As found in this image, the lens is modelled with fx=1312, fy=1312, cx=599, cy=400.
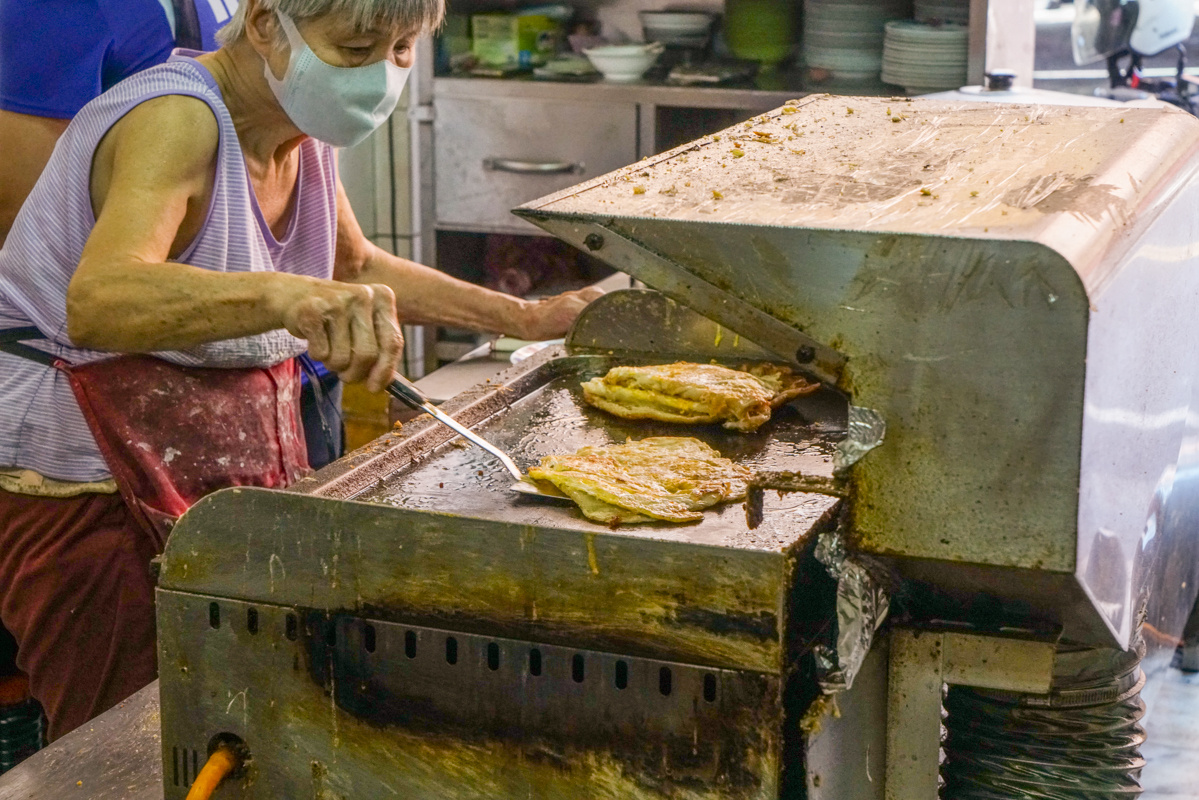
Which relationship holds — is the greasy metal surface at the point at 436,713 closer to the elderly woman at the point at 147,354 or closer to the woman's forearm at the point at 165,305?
the woman's forearm at the point at 165,305

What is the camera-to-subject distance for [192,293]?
173cm

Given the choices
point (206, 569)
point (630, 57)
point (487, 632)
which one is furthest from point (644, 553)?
point (630, 57)

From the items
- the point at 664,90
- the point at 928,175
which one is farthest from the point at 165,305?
the point at 664,90

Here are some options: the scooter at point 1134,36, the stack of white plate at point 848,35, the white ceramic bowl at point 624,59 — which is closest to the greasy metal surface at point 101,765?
the white ceramic bowl at point 624,59

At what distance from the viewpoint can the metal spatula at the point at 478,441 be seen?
1642mm

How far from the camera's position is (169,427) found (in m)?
2.09

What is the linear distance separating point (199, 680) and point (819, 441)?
0.93 meters

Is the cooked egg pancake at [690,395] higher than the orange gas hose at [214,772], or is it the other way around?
the cooked egg pancake at [690,395]

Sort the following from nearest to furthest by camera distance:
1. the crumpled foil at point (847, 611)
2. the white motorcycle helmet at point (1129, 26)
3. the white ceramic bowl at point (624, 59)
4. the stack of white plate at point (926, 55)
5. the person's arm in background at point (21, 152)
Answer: the crumpled foil at point (847, 611) → the person's arm in background at point (21, 152) → the stack of white plate at point (926, 55) → the white ceramic bowl at point (624, 59) → the white motorcycle helmet at point (1129, 26)

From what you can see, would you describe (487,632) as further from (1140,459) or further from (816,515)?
(1140,459)

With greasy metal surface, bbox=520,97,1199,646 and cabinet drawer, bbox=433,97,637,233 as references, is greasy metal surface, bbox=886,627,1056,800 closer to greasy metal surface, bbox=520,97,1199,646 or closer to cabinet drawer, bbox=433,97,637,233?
greasy metal surface, bbox=520,97,1199,646

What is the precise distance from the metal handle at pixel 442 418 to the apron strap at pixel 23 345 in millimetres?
663

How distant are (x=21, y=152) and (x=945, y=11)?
2.96 meters

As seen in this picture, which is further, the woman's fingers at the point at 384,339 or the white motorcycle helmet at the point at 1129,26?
the white motorcycle helmet at the point at 1129,26
